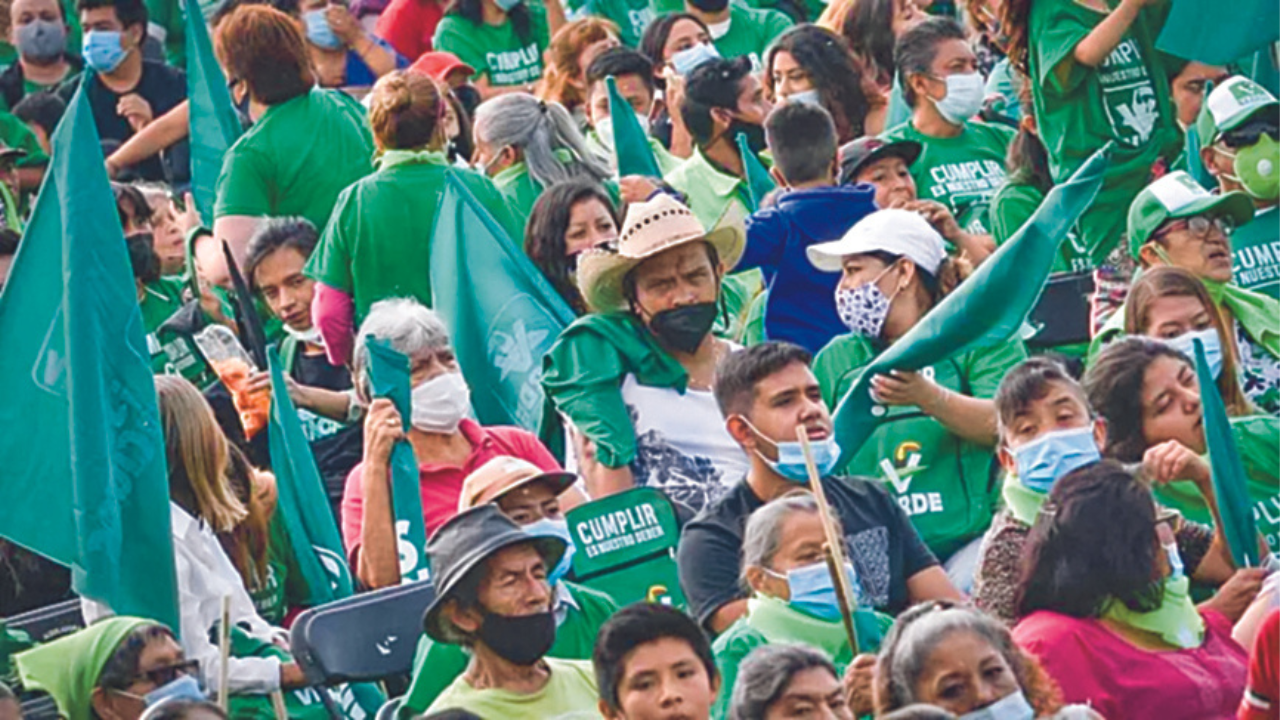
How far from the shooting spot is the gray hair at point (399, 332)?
12008 millimetres

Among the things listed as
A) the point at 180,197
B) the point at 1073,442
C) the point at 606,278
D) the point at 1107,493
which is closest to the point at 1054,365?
the point at 1073,442

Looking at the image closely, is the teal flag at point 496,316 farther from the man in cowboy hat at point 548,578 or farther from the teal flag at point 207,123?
the teal flag at point 207,123

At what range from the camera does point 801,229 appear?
12992mm

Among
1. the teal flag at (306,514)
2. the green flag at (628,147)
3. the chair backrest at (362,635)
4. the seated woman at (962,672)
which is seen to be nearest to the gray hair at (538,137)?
the green flag at (628,147)

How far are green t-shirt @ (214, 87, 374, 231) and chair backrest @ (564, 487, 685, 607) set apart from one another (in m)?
3.46

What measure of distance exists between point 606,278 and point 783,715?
9.57 feet

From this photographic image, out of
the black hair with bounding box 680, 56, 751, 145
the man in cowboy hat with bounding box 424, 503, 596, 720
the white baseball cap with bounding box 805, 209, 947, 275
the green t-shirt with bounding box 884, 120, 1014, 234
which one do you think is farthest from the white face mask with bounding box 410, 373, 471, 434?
the black hair with bounding box 680, 56, 751, 145

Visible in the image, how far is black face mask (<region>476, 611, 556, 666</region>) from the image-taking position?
33.2 feet

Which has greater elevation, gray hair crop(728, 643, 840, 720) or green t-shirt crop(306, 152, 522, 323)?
green t-shirt crop(306, 152, 522, 323)

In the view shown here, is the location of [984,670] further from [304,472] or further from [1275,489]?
[304,472]

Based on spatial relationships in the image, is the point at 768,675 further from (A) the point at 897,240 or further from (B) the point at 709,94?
(B) the point at 709,94

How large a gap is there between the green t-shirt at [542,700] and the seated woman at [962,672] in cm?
92

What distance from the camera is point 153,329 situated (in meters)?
14.3

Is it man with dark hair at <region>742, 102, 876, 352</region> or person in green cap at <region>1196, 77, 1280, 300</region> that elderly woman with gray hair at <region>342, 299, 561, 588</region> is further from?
person in green cap at <region>1196, 77, 1280, 300</region>
